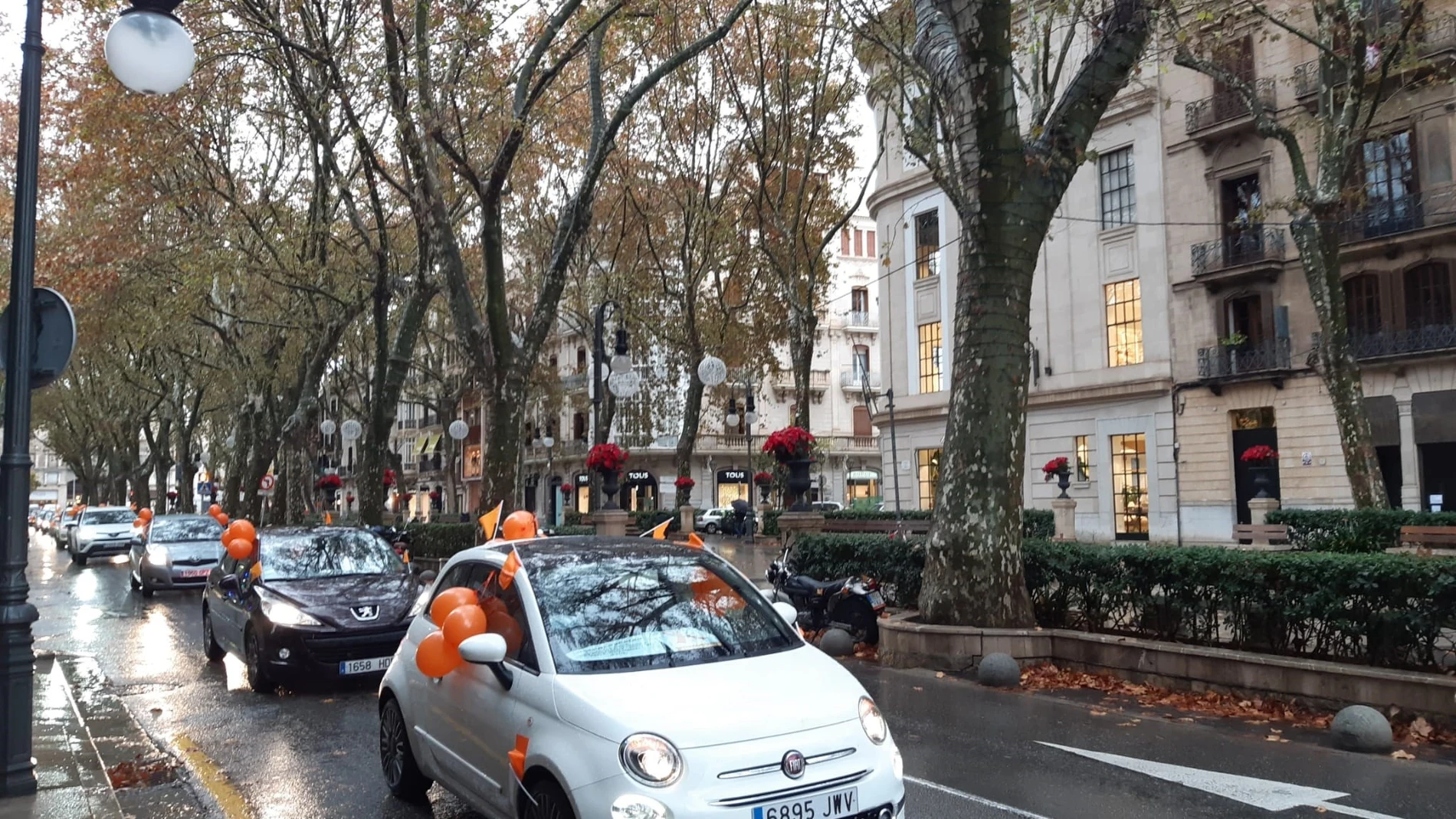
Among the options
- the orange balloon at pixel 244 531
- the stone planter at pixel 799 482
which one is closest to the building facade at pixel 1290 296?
the stone planter at pixel 799 482

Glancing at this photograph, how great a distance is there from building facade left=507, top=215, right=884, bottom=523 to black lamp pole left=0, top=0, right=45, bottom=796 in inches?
1914

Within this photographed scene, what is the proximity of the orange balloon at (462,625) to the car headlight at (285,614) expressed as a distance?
5110 mm

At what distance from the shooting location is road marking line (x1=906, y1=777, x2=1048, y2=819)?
571 centimetres

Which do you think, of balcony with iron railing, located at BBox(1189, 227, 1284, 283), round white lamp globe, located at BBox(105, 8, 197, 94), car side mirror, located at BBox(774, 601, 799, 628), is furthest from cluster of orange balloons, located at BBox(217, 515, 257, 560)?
balcony with iron railing, located at BBox(1189, 227, 1284, 283)

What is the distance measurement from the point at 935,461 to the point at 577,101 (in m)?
17.7

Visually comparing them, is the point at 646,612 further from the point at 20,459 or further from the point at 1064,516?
the point at 1064,516

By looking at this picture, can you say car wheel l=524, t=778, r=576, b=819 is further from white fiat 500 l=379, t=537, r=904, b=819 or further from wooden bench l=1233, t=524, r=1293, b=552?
wooden bench l=1233, t=524, r=1293, b=552

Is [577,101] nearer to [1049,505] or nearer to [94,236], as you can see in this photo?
[94,236]

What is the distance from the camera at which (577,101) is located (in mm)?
26266

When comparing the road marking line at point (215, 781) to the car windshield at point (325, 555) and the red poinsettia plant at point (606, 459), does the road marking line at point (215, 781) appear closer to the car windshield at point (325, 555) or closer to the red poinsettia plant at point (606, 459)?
the car windshield at point (325, 555)

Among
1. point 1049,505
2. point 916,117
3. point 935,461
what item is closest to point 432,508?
point 935,461

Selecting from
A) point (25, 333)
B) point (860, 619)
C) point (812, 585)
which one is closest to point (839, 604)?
point (860, 619)

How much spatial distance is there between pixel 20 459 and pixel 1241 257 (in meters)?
29.5

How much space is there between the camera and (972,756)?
707cm
